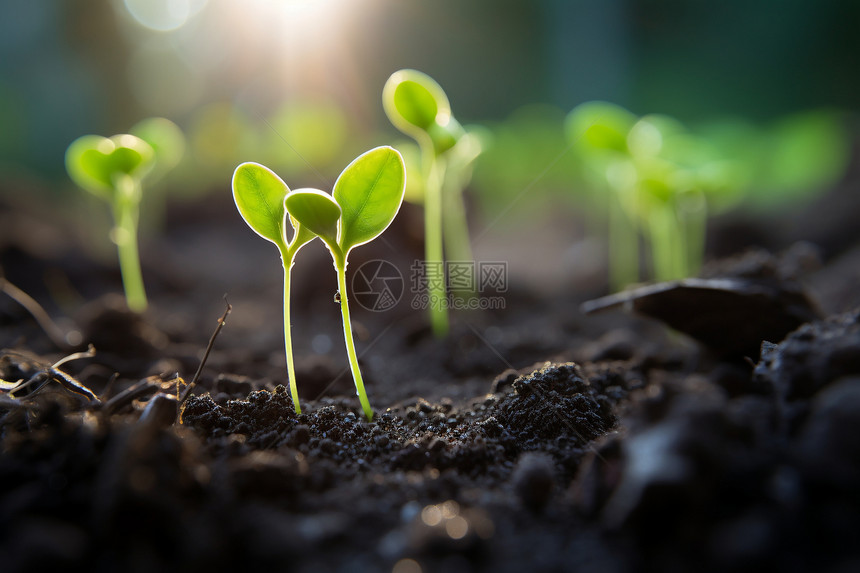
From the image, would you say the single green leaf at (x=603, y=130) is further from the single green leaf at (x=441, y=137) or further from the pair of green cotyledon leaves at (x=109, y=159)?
the pair of green cotyledon leaves at (x=109, y=159)

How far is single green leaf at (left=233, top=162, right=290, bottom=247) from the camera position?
71cm

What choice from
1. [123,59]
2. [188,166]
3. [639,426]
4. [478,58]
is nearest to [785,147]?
[478,58]

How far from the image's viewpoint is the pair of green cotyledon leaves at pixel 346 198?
2.30 ft

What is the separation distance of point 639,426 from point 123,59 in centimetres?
487

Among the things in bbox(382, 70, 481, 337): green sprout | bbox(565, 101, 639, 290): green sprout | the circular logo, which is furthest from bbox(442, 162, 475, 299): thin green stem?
bbox(565, 101, 639, 290): green sprout

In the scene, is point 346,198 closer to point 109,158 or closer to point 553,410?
point 553,410

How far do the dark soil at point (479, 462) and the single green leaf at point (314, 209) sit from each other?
0.29m

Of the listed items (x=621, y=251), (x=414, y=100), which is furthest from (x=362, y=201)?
(x=621, y=251)

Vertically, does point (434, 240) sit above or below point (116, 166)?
below

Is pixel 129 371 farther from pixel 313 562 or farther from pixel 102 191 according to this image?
pixel 313 562

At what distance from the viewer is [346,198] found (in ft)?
2.35

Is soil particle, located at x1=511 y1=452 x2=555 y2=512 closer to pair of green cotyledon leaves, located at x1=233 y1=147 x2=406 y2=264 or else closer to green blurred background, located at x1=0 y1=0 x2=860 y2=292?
pair of green cotyledon leaves, located at x1=233 y1=147 x2=406 y2=264

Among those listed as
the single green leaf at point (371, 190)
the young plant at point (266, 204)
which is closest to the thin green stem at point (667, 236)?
the single green leaf at point (371, 190)

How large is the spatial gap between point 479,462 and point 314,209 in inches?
16.0
